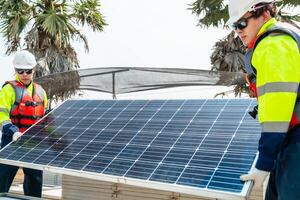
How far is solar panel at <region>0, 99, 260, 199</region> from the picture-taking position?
12.2 feet

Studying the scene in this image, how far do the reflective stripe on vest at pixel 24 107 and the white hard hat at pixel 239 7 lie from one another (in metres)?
3.75

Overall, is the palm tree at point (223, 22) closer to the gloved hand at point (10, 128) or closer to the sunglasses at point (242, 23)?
the sunglasses at point (242, 23)

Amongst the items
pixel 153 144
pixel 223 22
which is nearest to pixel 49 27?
pixel 223 22

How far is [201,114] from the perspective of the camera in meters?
4.95

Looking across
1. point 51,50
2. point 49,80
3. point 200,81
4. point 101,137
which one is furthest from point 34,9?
point 101,137

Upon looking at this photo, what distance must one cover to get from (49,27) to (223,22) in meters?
6.05

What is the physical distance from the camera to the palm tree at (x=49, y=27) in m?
15.2

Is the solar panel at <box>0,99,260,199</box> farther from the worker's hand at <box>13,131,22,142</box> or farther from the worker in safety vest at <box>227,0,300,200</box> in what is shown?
the worker in safety vest at <box>227,0,300,200</box>

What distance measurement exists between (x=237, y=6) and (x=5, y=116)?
375 centimetres

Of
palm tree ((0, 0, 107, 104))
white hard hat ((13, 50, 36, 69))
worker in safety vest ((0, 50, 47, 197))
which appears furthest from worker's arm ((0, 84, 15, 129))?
palm tree ((0, 0, 107, 104))

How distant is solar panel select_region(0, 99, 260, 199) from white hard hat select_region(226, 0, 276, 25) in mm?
1222

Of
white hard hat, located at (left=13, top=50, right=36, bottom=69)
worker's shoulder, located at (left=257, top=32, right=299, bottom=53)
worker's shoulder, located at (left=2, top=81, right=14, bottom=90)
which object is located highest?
worker's shoulder, located at (left=257, top=32, right=299, bottom=53)

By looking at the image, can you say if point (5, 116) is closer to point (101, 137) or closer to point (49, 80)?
point (101, 137)

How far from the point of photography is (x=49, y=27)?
14.9 metres
